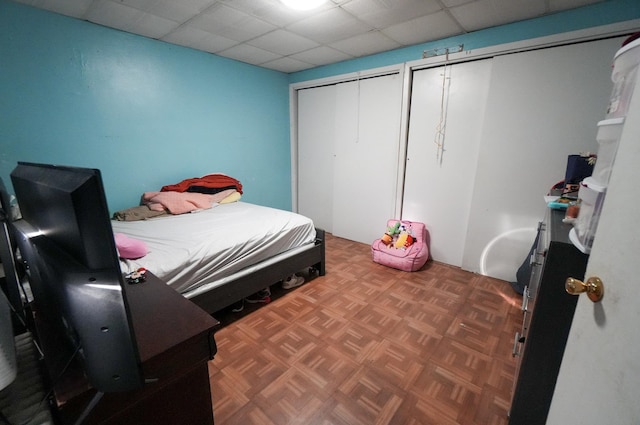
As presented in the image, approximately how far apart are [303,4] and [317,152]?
2.11 m

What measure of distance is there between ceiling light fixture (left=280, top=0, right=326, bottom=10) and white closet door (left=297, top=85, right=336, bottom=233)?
5.19 feet

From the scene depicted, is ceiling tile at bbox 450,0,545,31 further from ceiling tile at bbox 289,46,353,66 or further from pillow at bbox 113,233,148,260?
pillow at bbox 113,233,148,260

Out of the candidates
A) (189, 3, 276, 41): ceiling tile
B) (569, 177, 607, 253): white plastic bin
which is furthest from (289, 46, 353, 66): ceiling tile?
(569, 177, 607, 253): white plastic bin

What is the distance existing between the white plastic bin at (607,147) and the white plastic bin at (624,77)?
0.05 m

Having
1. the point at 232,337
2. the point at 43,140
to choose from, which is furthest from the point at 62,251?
→ the point at 43,140

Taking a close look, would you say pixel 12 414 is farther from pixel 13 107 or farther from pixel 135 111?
pixel 135 111

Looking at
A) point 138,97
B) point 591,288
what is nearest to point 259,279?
point 591,288

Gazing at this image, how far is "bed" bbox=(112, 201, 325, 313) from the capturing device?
170cm

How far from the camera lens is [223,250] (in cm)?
188

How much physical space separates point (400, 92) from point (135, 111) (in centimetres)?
285

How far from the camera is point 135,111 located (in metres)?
2.68

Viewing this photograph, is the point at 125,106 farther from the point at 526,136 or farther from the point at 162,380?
the point at 526,136

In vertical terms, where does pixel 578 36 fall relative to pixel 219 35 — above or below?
below

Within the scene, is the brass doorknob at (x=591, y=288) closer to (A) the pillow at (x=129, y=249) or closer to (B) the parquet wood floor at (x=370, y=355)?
(B) the parquet wood floor at (x=370, y=355)
